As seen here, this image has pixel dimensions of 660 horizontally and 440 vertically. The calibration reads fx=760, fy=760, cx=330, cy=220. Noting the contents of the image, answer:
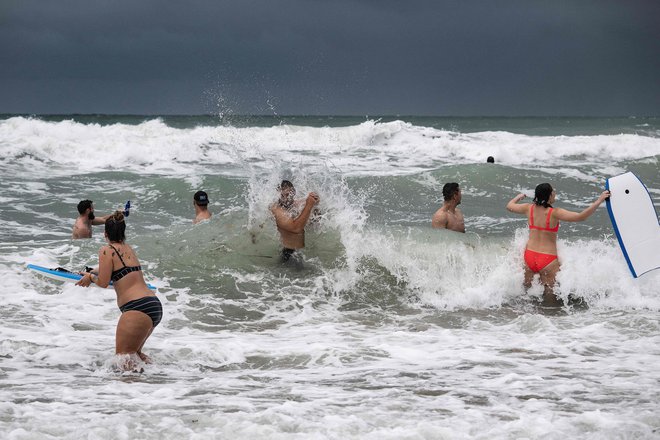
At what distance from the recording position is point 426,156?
28562mm

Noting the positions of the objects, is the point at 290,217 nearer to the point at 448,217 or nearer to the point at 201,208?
the point at 448,217

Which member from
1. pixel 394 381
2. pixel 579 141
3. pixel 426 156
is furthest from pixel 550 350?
pixel 579 141

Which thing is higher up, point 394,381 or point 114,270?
point 114,270

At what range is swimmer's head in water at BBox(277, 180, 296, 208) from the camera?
955cm

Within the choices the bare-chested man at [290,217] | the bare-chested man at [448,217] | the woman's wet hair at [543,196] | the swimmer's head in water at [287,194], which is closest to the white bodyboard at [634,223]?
the woman's wet hair at [543,196]

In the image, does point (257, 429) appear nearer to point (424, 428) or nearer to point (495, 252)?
point (424, 428)

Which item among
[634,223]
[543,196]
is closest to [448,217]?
[543,196]

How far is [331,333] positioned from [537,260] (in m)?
2.77

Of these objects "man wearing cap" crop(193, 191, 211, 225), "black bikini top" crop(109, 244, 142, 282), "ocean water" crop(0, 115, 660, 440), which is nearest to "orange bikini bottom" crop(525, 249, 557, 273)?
"ocean water" crop(0, 115, 660, 440)

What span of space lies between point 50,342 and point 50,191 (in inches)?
487

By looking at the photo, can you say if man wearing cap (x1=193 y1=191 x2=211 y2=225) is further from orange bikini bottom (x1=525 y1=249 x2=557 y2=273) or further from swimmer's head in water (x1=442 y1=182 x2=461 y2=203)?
orange bikini bottom (x1=525 y1=249 x2=557 y2=273)

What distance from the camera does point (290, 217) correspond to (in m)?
9.51

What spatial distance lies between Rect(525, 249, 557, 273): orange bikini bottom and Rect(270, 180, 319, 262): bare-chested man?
260 cm

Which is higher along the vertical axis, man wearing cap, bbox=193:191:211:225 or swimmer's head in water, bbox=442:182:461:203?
swimmer's head in water, bbox=442:182:461:203
